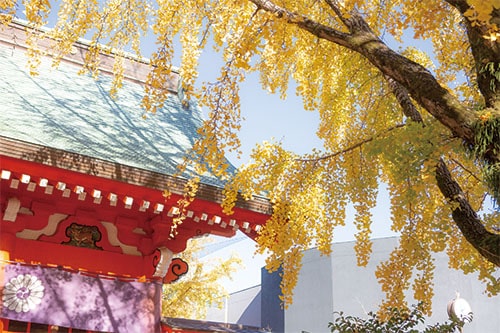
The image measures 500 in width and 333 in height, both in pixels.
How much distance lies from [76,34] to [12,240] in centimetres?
230

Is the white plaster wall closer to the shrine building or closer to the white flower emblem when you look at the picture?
the shrine building

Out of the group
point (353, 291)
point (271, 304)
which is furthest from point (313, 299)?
point (271, 304)

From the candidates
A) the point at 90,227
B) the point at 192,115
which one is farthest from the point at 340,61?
the point at 90,227

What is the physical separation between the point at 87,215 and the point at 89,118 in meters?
1.38

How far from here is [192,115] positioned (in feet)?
27.2

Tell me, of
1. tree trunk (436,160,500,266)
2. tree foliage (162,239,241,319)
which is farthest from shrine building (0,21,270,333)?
tree foliage (162,239,241,319)

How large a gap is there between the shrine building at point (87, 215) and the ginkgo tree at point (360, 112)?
0.58 meters

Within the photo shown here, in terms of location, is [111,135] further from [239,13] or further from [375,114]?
[375,114]

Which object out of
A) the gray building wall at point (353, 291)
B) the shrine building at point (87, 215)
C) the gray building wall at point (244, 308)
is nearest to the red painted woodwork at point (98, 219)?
the shrine building at point (87, 215)

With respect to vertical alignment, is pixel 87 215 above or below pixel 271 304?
below

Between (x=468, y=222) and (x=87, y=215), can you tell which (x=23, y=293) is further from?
(x=468, y=222)

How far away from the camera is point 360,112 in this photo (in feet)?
24.3

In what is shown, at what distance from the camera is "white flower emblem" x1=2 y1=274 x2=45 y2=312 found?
16.5 feet

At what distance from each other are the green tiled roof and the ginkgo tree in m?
0.64
